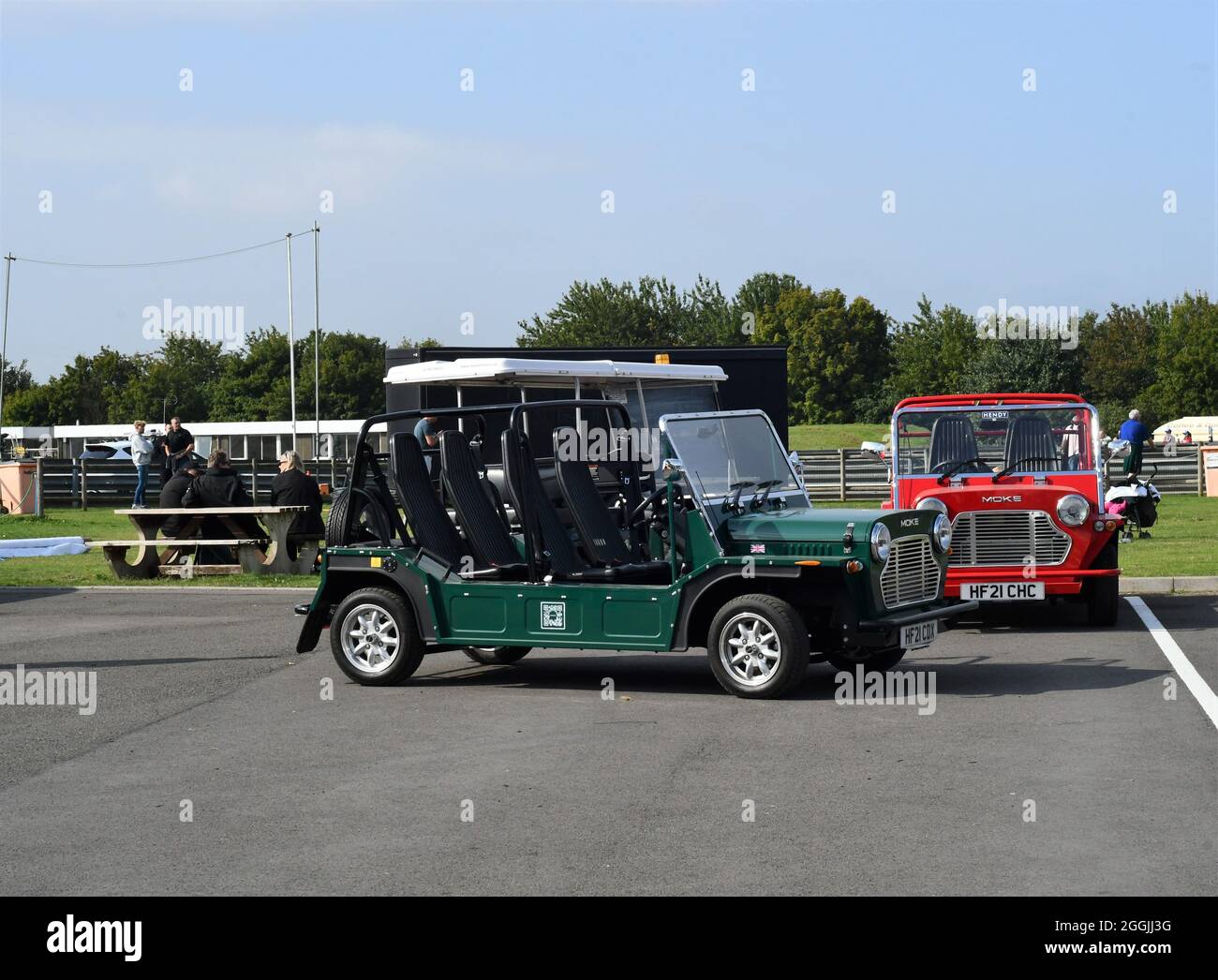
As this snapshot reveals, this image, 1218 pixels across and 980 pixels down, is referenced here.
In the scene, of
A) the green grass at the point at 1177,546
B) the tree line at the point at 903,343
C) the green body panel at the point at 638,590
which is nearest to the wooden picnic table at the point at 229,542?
the green body panel at the point at 638,590

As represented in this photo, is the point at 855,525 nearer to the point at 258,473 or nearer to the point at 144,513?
the point at 144,513

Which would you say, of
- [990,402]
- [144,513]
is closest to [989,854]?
[990,402]

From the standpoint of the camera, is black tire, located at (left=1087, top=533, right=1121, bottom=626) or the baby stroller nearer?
black tire, located at (left=1087, top=533, right=1121, bottom=626)

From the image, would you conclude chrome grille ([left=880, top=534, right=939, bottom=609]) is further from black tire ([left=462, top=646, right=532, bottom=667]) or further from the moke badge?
black tire ([left=462, top=646, right=532, bottom=667])

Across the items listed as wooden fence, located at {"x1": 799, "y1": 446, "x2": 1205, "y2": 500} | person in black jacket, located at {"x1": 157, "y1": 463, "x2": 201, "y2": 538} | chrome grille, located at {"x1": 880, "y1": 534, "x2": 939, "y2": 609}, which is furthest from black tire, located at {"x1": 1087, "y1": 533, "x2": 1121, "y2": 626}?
wooden fence, located at {"x1": 799, "y1": 446, "x2": 1205, "y2": 500}

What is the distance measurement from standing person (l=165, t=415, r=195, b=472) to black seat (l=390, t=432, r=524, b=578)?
38.2 ft

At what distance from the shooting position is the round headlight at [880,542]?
1035 cm

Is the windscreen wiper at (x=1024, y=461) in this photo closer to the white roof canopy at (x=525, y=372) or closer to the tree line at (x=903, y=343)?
the white roof canopy at (x=525, y=372)

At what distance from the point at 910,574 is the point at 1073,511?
373cm

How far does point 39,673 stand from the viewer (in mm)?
11898

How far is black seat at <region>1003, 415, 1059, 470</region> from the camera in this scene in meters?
15.3

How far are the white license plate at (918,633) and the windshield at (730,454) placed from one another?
1.56 meters
